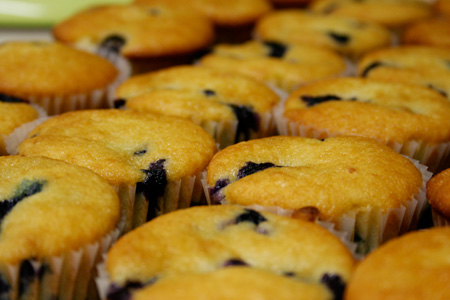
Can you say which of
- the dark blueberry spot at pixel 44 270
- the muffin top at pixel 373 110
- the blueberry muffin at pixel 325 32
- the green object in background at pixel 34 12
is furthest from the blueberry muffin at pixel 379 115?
the green object in background at pixel 34 12

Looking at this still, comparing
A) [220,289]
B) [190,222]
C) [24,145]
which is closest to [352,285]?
[220,289]

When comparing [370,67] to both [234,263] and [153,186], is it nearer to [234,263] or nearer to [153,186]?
[153,186]

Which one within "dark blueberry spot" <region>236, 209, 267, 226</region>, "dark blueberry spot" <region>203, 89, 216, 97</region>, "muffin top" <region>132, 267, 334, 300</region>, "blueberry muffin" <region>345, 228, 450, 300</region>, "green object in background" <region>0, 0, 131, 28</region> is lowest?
"green object in background" <region>0, 0, 131, 28</region>

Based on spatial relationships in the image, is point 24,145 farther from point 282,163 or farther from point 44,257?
point 282,163

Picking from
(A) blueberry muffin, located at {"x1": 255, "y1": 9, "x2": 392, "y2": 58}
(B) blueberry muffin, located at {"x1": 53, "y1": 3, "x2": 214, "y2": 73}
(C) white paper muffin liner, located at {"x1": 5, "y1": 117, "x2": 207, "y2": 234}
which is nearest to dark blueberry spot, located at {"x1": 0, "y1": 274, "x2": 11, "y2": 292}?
(C) white paper muffin liner, located at {"x1": 5, "y1": 117, "x2": 207, "y2": 234}

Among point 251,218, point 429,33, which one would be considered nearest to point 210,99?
point 251,218

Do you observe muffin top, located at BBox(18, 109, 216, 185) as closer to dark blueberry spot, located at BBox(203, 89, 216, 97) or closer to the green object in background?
dark blueberry spot, located at BBox(203, 89, 216, 97)
